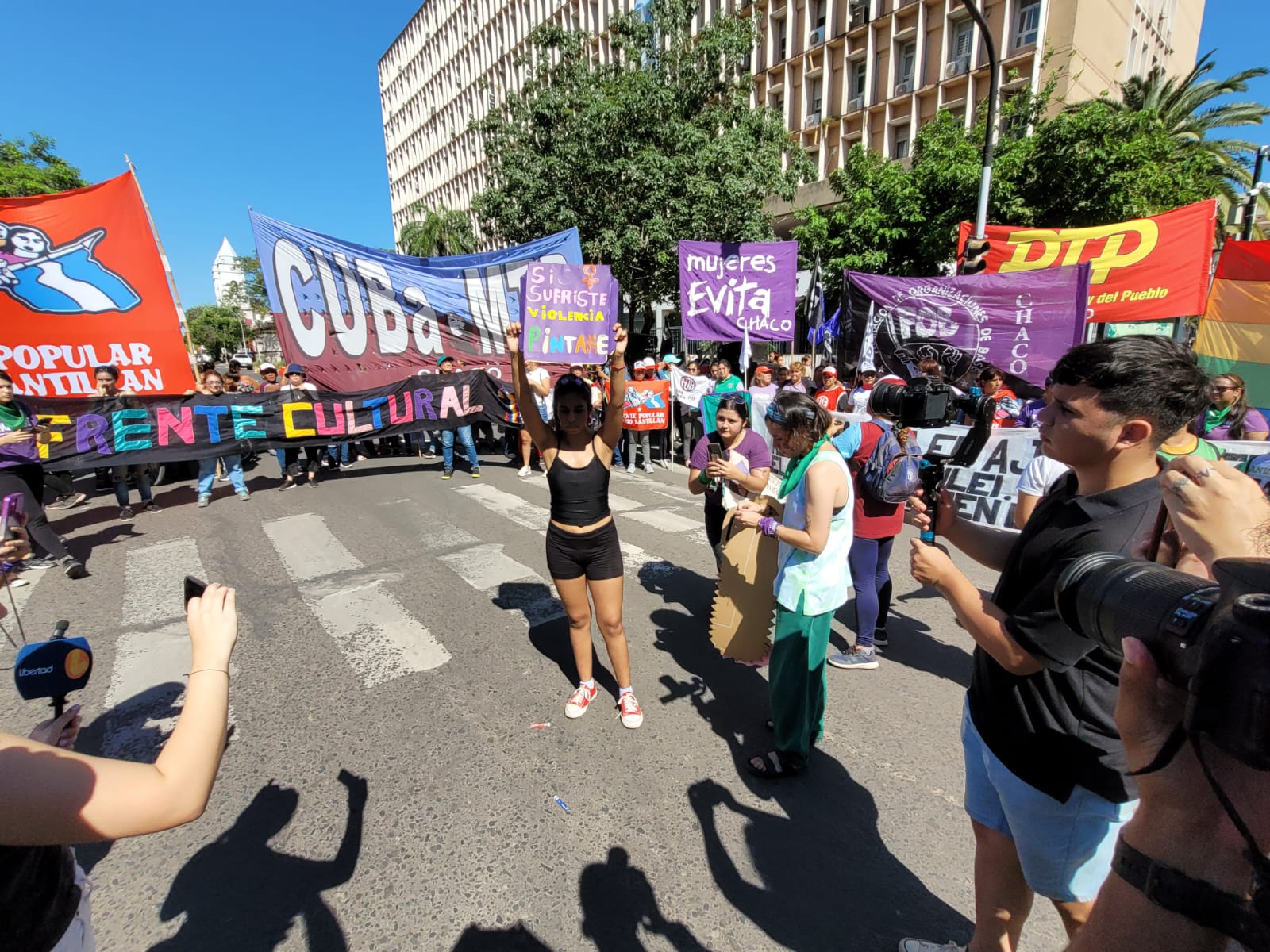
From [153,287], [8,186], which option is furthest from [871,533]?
[8,186]

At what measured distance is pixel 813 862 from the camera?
2.30 metres

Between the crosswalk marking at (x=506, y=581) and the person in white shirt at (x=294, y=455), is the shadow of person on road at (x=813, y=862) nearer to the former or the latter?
the crosswalk marking at (x=506, y=581)

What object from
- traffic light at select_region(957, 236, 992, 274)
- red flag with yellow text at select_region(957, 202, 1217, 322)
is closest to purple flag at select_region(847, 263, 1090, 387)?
red flag with yellow text at select_region(957, 202, 1217, 322)

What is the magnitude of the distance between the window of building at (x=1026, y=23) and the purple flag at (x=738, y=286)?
68.8 feet

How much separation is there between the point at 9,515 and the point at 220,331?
86568 mm

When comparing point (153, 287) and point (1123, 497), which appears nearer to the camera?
point (1123, 497)

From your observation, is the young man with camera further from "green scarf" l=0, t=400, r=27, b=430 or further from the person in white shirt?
the person in white shirt

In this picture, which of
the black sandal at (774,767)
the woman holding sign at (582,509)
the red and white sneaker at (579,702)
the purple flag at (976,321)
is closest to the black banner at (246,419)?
the purple flag at (976,321)

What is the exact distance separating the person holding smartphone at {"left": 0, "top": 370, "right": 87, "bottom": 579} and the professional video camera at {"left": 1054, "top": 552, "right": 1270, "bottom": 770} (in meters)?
7.41

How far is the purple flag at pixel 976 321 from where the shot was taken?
7594 millimetres

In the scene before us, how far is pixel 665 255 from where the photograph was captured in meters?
16.9

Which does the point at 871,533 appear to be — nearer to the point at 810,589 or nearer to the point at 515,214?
the point at 810,589

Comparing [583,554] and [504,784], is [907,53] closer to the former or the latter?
[583,554]

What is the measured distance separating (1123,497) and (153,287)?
1024cm
